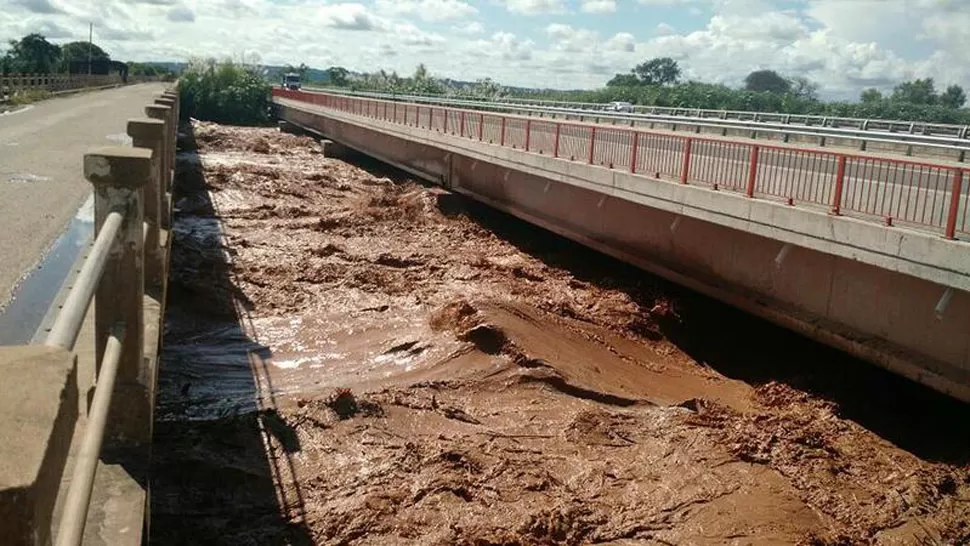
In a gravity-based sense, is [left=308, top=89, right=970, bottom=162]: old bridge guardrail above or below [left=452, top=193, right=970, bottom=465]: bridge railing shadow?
above

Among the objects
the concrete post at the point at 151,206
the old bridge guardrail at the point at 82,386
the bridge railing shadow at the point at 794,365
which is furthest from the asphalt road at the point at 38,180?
the bridge railing shadow at the point at 794,365

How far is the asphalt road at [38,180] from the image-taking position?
8945mm

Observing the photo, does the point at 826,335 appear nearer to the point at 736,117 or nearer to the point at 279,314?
the point at 279,314

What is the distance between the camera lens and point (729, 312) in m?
15.2

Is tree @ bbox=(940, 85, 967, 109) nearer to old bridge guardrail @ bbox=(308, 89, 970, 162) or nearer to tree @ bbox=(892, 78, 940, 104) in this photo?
tree @ bbox=(892, 78, 940, 104)

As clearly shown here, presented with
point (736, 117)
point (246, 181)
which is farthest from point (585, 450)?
point (736, 117)

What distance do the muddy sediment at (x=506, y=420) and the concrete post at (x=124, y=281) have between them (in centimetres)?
285

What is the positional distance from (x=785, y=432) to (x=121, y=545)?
27.5ft

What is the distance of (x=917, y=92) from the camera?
282 feet

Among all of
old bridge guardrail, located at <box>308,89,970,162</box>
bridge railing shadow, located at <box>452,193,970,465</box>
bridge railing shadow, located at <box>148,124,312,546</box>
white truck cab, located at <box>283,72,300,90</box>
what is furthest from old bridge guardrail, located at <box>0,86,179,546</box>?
white truck cab, located at <box>283,72,300,90</box>

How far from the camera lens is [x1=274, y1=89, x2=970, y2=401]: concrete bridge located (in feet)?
33.7

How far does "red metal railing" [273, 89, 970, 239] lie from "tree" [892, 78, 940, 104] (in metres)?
72.7

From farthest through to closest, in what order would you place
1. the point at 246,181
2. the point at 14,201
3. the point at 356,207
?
the point at 246,181, the point at 356,207, the point at 14,201

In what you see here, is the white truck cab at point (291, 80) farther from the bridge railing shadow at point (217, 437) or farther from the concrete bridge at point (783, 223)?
the bridge railing shadow at point (217, 437)
